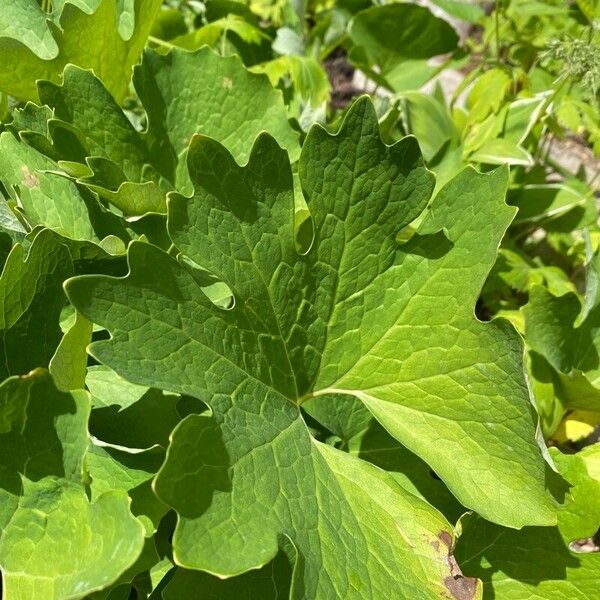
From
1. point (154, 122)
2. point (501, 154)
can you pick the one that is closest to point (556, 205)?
point (501, 154)

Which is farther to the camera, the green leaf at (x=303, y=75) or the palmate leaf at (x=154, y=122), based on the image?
the green leaf at (x=303, y=75)

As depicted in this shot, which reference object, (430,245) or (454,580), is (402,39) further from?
(454,580)

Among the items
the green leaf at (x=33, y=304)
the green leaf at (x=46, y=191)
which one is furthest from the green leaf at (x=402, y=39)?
the green leaf at (x=33, y=304)

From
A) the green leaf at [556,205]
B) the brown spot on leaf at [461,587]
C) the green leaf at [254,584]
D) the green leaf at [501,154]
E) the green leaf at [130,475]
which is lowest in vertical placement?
the green leaf at [254,584]

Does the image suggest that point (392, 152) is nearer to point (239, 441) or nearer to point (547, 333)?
point (239, 441)

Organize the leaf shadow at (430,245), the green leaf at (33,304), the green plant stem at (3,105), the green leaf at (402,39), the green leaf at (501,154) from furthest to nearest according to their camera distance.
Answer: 1. the green leaf at (402,39)
2. the green leaf at (501,154)
3. the green plant stem at (3,105)
4. the leaf shadow at (430,245)
5. the green leaf at (33,304)

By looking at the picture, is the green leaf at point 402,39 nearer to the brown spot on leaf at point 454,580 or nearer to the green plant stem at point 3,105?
the green plant stem at point 3,105

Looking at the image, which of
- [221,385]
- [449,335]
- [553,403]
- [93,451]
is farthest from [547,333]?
[93,451]

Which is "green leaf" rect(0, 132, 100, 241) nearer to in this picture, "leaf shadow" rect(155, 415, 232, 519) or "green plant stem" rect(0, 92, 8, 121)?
"green plant stem" rect(0, 92, 8, 121)
